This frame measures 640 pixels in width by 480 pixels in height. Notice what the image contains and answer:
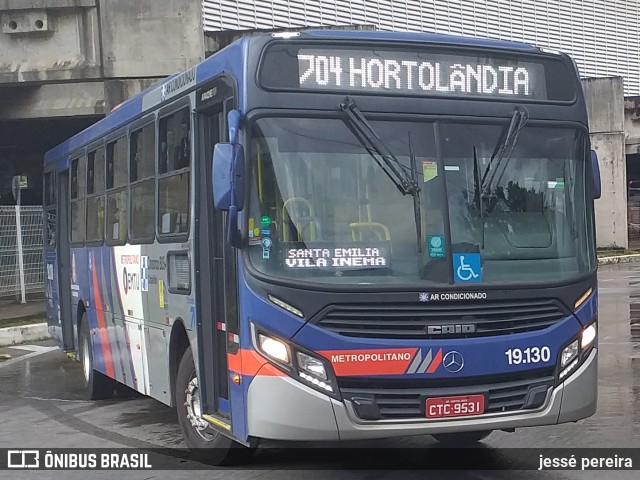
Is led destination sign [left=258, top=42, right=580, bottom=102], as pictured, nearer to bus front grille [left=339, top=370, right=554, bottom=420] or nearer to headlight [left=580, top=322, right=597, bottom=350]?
headlight [left=580, top=322, right=597, bottom=350]

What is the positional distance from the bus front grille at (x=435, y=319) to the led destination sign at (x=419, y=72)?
1.44 meters

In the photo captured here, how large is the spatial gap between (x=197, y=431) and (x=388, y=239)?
2.34 metres

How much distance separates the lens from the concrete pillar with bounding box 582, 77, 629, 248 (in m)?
38.4

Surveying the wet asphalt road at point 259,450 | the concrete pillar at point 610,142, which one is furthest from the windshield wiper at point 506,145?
the concrete pillar at point 610,142

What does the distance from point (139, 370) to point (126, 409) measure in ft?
5.23

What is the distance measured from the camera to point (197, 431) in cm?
779

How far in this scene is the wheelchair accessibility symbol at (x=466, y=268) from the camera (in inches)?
259

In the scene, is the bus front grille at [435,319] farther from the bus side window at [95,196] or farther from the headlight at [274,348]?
the bus side window at [95,196]

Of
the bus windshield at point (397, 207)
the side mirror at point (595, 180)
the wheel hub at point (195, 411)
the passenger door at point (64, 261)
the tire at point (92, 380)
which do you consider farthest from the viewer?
the passenger door at point (64, 261)

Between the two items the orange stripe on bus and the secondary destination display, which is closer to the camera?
the secondary destination display

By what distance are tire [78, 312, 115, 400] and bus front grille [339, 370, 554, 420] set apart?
5.57 metres

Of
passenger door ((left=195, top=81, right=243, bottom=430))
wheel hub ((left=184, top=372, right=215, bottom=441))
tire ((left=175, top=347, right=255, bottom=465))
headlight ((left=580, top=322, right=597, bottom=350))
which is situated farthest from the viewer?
wheel hub ((left=184, top=372, right=215, bottom=441))

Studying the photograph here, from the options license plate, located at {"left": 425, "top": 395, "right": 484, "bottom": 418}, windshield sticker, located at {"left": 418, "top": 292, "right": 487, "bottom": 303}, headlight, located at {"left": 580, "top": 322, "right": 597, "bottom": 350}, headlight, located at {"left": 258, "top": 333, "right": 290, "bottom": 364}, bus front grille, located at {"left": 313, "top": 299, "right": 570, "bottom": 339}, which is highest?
windshield sticker, located at {"left": 418, "top": 292, "right": 487, "bottom": 303}

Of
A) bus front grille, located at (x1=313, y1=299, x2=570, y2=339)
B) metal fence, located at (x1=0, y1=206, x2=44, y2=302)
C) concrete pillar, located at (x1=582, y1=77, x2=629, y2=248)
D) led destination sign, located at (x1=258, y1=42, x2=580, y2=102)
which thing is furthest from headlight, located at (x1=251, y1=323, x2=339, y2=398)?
concrete pillar, located at (x1=582, y1=77, x2=629, y2=248)
